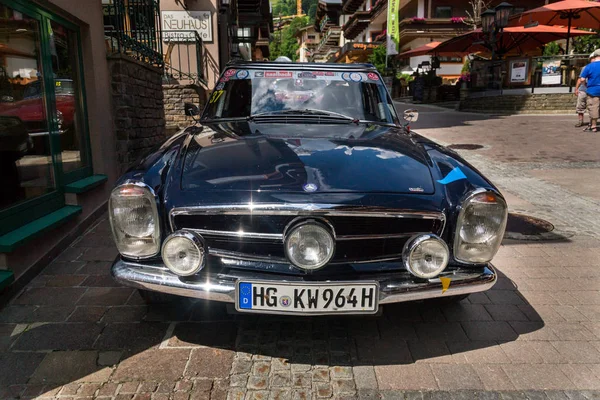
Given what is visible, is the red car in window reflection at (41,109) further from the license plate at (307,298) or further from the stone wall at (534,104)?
the stone wall at (534,104)

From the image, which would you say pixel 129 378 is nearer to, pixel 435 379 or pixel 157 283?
pixel 157 283

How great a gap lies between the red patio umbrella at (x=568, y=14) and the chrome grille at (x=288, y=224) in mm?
18213

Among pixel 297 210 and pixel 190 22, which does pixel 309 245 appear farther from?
pixel 190 22

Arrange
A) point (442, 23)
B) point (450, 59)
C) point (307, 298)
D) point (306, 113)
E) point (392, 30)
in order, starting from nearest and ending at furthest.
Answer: point (307, 298), point (306, 113), point (392, 30), point (442, 23), point (450, 59)

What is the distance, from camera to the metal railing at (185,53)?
1278 centimetres

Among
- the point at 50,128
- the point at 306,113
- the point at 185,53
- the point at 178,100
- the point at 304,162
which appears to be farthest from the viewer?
the point at 185,53

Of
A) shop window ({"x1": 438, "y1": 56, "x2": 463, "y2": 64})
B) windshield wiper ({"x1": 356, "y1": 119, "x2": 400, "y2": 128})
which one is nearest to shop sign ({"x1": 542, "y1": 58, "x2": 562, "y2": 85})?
windshield wiper ({"x1": 356, "y1": 119, "x2": 400, "y2": 128})

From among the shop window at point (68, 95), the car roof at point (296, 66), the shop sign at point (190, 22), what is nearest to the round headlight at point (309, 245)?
the car roof at point (296, 66)

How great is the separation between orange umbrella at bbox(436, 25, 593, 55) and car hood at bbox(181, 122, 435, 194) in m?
19.1

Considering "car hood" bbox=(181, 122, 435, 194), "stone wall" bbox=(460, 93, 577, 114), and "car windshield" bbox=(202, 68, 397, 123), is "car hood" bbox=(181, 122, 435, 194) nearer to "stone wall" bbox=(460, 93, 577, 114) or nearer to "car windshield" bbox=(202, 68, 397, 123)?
"car windshield" bbox=(202, 68, 397, 123)

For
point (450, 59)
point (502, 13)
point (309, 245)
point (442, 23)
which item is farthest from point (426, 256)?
point (450, 59)

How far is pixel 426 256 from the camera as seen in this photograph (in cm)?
239

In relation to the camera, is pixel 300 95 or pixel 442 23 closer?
pixel 300 95

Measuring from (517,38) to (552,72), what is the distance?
8.86 feet
